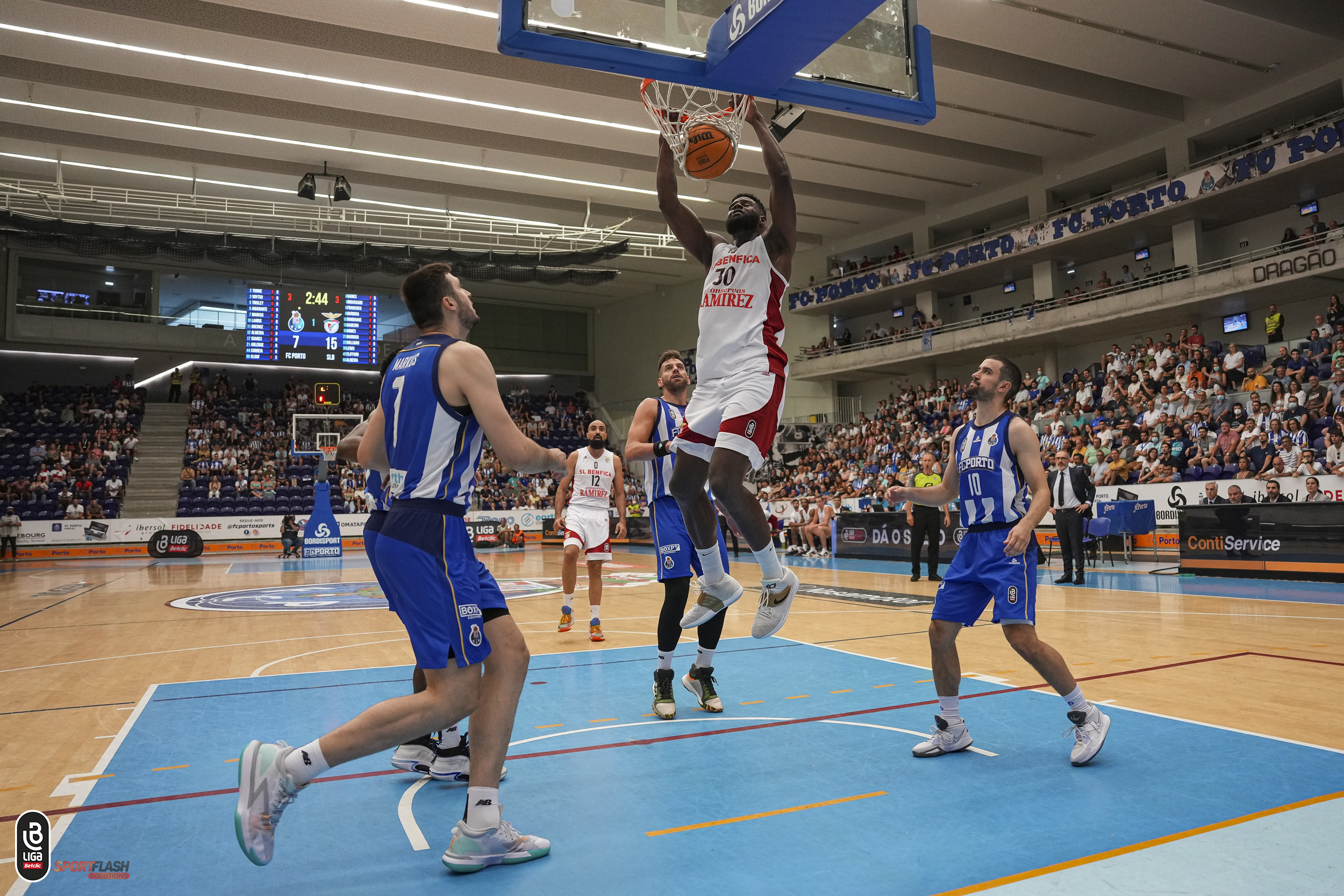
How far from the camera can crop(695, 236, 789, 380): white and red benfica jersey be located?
3.98 metres

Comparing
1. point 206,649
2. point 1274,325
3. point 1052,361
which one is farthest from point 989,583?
point 1052,361

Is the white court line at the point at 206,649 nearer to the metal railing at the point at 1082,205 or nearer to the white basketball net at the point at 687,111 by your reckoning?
the white basketball net at the point at 687,111

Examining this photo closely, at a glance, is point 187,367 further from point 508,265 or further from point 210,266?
point 508,265

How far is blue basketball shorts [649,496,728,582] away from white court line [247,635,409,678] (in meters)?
3.27

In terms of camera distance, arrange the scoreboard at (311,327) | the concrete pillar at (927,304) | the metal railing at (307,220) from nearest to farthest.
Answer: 1. the scoreboard at (311,327)
2. the metal railing at (307,220)
3. the concrete pillar at (927,304)

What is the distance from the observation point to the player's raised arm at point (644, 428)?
4812 millimetres

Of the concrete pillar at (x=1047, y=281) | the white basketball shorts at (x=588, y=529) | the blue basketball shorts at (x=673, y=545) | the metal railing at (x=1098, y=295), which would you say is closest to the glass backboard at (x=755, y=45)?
the blue basketball shorts at (x=673, y=545)

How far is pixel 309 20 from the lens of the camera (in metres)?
17.0

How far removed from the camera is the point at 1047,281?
2641 cm

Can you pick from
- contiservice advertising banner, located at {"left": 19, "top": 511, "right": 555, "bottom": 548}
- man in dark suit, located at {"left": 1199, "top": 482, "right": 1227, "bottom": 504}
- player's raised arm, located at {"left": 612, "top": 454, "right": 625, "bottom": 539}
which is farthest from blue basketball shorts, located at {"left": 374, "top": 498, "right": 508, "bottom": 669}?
contiservice advertising banner, located at {"left": 19, "top": 511, "right": 555, "bottom": 548}

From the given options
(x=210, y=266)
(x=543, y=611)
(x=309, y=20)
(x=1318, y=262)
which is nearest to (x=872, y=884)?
(x=543, y=611)

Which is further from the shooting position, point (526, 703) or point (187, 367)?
point (187, 367)

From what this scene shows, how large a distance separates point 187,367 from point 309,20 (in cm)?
2129

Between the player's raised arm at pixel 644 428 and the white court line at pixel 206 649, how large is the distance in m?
3.64
